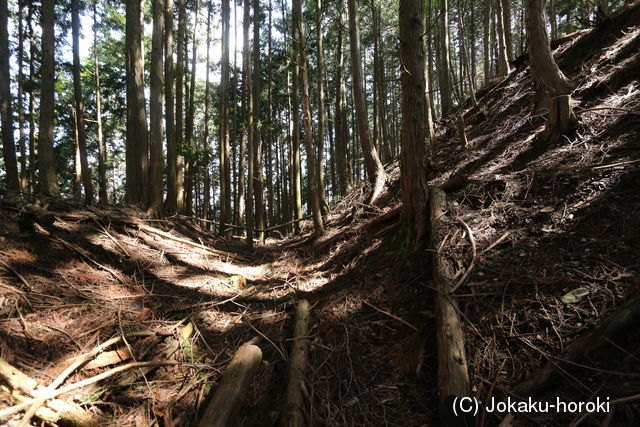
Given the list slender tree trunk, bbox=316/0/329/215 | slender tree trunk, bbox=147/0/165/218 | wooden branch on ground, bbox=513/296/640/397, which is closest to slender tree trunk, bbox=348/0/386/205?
slender tree trunk, bbox=316/0/329/215

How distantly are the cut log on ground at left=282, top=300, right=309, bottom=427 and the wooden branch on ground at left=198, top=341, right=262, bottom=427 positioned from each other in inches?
13.3

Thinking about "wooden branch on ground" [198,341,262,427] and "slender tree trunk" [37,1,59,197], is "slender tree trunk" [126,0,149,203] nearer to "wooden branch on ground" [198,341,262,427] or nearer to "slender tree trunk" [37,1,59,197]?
"slender tree trunk" [37,1,59,197]

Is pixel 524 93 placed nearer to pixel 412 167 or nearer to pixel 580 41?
pixel 580 41

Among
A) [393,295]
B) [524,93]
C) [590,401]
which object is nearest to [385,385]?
[393,295]

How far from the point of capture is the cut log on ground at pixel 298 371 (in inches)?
90.0

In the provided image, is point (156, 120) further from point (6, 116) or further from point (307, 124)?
point (6, 116)

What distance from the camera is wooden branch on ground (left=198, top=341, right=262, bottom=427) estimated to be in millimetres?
2203

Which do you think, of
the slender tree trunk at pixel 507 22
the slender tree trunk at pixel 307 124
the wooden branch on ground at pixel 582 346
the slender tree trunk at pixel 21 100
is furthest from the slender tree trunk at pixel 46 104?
the slender tree trunk at pixel 507 22

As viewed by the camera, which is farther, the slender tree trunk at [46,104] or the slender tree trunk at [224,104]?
the slender tree trunk at [224,104]

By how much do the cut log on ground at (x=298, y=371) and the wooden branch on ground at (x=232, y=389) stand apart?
0.34 meters

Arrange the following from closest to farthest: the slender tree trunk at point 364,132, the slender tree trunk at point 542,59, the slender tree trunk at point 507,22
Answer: the slender tree trunk at point 542,59 → the slender tree trunk at point 364,132 → the slender tree trunk at point 507,22

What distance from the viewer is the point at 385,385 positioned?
251 cm

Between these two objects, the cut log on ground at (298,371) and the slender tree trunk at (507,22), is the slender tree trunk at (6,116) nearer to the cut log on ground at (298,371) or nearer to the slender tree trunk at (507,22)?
the cut log on ground at (298,371)

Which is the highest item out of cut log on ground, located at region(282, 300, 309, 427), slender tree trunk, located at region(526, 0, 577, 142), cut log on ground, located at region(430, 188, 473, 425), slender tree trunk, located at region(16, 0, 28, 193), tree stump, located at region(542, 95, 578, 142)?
slender tree trunk, located at region(16, 0, 28, 193)
